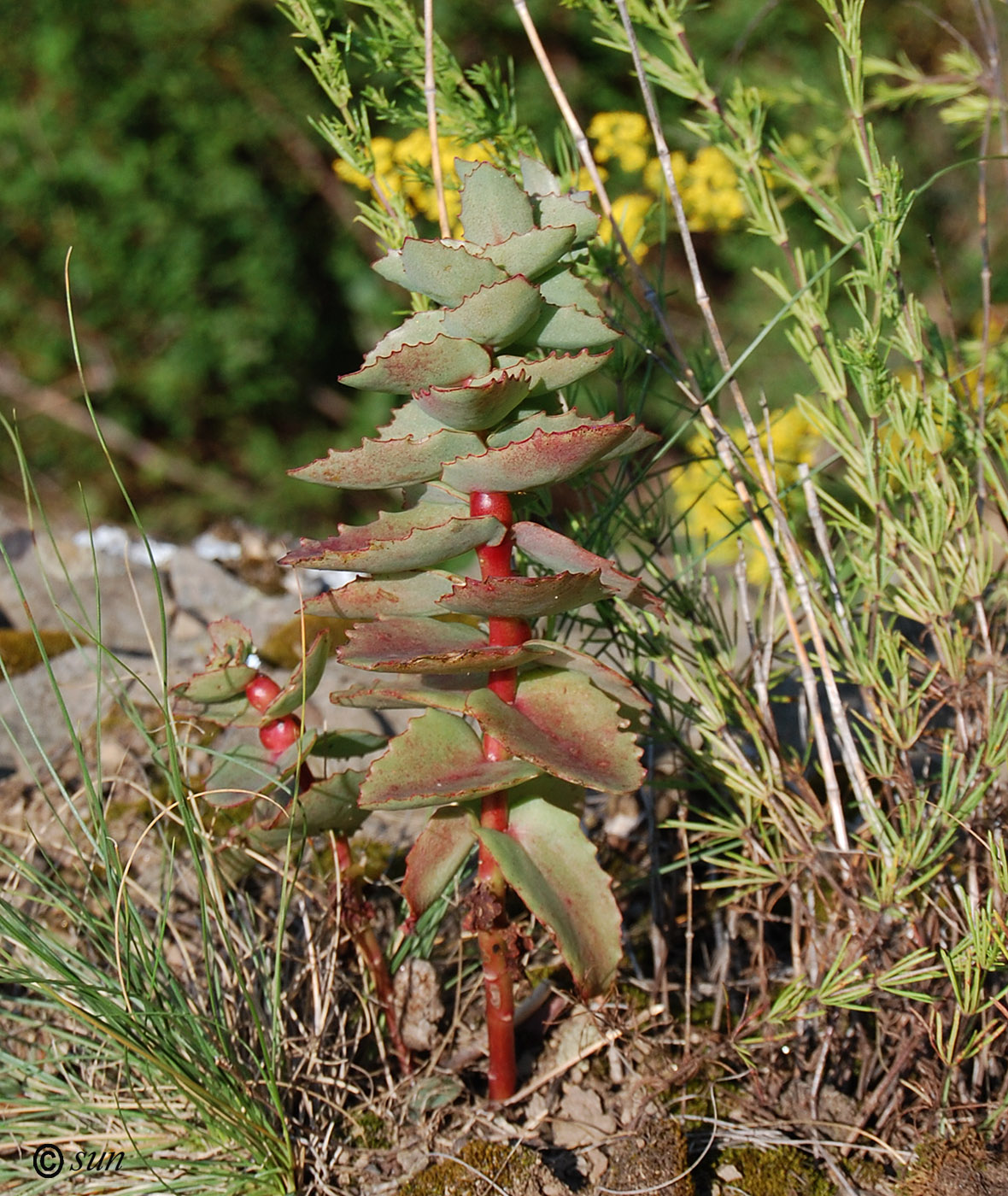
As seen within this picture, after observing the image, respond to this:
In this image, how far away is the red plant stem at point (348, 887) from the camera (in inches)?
45.6

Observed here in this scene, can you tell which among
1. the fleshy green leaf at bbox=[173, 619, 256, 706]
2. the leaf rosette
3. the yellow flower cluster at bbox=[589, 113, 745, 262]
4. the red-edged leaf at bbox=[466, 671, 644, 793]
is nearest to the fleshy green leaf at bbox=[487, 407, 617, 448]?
the leaf rosette

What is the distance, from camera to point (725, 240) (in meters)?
4.00

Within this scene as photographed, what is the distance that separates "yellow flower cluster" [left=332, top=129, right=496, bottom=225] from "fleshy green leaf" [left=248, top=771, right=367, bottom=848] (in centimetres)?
60

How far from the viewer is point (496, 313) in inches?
36.5

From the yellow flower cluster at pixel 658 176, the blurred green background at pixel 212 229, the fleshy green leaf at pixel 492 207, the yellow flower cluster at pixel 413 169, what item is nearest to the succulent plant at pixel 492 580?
the fleshy green leaf at pixel 492 207

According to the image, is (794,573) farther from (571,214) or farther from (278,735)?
(278,735)

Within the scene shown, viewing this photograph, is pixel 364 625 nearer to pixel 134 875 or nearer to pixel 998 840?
pixel 998 840

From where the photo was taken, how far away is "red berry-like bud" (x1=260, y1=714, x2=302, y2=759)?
1170mm

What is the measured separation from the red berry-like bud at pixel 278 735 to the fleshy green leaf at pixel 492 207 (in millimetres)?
503

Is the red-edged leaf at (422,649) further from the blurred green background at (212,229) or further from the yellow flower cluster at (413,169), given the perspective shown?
the blurred green background at (212,229)

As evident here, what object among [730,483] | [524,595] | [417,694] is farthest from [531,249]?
[730,483]

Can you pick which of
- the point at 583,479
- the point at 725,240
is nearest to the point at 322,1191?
the point at 583,479

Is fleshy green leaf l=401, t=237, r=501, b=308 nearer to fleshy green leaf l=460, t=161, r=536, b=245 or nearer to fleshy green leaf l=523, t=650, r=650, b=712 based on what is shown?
fleshy green leaf l=460, t=161, r=536, b=245

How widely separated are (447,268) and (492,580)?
25 centimetres
